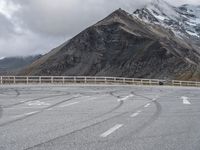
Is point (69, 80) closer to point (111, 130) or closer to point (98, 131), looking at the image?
point (111, 130)

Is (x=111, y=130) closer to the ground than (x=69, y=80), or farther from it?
closer to the ground

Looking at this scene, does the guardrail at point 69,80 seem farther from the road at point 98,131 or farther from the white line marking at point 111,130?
the white line marking at point 111,130

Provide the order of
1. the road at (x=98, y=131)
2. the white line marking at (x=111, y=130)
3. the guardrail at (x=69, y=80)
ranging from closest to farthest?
the road at (x=98, y=131)
the white line marking at (x=111, y=130)
the guardrail at (x=69, y=80)

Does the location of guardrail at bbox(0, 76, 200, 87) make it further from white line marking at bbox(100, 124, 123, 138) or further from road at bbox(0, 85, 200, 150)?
white line marking at bbox(100, 124, 123, 138)

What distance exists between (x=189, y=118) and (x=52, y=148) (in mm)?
6915

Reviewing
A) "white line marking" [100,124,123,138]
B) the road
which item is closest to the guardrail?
the road

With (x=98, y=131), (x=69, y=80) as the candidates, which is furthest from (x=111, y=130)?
(x=69, y=80)

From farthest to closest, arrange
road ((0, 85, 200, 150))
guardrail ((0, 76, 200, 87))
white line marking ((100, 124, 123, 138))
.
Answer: guardrail ((0, 76, 200, 87))
white line marking ((100, 124, 123, 138))
road ((0, 85, 200, 150))

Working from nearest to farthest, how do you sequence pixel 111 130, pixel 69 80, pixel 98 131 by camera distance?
pixel 98 131, pixel 111 130, pixel 69 80

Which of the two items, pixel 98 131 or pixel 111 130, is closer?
pixel 98 131

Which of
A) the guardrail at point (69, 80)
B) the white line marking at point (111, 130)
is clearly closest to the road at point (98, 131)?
the white line marking at point (111, 130)

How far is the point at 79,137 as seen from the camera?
10648 mm

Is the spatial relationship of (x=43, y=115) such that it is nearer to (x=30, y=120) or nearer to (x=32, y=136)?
(x=30, y=120)

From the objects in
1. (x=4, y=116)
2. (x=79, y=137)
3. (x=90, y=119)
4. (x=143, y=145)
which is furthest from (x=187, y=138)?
(x=4, y=116)
